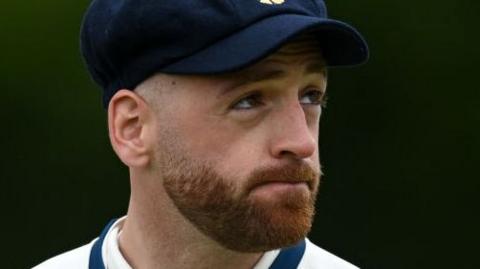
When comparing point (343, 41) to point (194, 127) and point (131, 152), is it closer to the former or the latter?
point (194, 127)

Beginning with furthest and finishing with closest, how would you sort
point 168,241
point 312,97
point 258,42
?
1. point 168,241
2. point 312,97
3. point 258,42

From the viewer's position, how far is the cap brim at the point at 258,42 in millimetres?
2074

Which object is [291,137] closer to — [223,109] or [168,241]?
[223,109]

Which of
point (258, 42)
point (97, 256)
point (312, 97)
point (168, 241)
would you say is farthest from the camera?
point (97, 256)

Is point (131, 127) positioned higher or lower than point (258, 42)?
lower

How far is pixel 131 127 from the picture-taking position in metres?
2.29

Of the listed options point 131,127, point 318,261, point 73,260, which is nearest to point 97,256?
point 73,260

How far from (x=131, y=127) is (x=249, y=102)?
11.6 inches

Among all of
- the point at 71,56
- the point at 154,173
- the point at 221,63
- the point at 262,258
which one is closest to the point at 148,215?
the point at 154,173

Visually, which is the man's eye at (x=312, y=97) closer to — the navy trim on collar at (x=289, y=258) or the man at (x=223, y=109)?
the man at (x=223, y=109)

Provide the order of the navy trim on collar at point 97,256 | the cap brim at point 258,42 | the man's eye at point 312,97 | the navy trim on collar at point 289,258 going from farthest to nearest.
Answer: the navy trim on collar at point 97,256
the navy trim on collar at point 289,258
the man's eye at point 312,97
the cap brim at point 258,42

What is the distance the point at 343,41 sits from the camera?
7.27 feet

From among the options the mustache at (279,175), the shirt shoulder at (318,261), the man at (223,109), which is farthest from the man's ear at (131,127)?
the shirt shoulder at (318,261)

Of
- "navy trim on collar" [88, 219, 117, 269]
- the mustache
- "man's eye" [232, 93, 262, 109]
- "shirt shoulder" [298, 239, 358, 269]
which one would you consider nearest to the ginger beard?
the mustache
